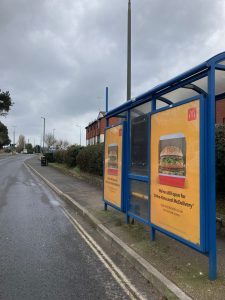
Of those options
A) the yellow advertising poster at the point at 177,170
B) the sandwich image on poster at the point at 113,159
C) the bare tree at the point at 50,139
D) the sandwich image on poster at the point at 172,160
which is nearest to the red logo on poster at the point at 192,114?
the yellow advertising poster at the point at 177,170

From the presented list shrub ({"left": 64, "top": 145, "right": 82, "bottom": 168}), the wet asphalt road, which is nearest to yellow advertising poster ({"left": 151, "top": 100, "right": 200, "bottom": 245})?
the wet asphalt road

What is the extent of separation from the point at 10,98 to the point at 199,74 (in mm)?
50497

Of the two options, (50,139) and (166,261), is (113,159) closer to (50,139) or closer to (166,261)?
(166,261)

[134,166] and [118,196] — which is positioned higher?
[134,166]

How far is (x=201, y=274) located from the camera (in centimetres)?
441

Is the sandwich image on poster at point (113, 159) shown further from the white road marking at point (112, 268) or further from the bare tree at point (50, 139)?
the bare tree at point (50, 139)

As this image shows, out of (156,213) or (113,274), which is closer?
(113,274)

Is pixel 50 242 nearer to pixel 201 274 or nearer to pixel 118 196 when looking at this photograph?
pixel 118 196

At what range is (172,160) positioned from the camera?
4.96 m

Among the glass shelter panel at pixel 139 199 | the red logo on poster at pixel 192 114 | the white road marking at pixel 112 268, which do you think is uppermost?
the red logo on poster at pixel 192 114

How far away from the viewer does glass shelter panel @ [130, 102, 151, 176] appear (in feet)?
21.2

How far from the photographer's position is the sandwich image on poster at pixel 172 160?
4.69m

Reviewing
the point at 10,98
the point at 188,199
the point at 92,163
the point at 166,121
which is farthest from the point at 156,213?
the point at 10,98

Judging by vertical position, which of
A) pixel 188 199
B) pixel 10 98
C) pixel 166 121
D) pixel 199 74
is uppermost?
pixel 10 98
